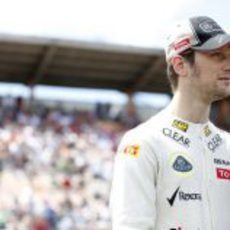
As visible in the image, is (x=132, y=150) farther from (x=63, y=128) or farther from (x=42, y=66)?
(x=63, y=128)

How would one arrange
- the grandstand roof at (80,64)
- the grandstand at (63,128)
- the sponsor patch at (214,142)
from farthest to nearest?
A: the grandstand roof at (80,64)
the grandstand at (63,128)
the sponsor patch at (214,142)

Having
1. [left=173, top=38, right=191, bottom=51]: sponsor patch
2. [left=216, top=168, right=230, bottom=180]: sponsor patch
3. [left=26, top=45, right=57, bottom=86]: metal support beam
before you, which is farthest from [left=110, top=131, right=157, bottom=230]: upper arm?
[left=26, top=45, right=57, bottom=86]: metal support beam

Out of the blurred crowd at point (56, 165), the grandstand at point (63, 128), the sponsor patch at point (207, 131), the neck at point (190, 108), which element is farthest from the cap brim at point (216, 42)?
the grandstand at point (63, 128)

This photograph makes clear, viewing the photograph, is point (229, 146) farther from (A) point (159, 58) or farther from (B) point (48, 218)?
(A) point (159, 58)

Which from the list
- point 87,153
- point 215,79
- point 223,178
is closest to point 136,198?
point 223,178

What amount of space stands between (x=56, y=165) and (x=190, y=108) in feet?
42.7

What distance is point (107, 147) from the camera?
17375 mm

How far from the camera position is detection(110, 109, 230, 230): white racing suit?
2.19m

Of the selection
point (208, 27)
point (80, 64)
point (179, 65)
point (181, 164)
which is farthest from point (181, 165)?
point (80, 64)

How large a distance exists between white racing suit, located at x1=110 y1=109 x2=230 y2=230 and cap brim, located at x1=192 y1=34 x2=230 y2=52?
11.9 inches

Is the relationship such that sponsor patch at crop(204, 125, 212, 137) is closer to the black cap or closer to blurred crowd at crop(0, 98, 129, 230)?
the black cap

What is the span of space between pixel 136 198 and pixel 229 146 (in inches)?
18.6

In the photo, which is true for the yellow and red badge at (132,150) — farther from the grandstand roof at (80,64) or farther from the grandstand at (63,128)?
the grandstand roof at (80,64)

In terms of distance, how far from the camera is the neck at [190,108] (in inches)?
91.7
